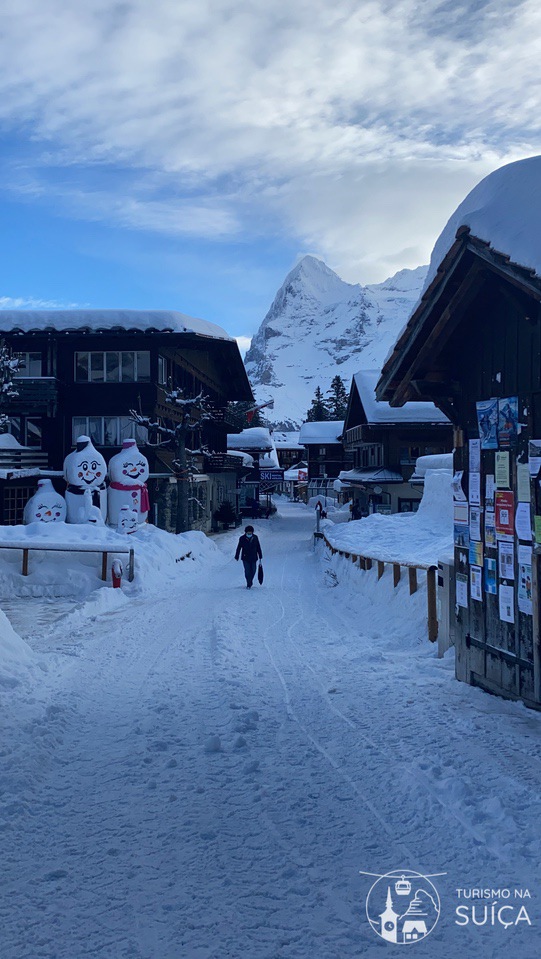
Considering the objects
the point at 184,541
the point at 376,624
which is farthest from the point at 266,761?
the point at 184,541

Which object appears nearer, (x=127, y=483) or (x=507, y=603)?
(x=507, y=603)

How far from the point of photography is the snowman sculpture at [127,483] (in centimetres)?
2448

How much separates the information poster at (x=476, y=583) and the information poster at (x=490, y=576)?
111mm

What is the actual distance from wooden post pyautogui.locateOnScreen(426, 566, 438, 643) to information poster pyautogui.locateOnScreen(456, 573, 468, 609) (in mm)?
1698

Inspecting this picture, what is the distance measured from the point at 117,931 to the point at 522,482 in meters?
4.92

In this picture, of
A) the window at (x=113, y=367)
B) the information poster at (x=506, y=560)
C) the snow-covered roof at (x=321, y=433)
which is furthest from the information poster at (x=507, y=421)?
the snow-covered roof at (x=321, y=433)

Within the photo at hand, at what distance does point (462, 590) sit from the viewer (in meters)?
7.68

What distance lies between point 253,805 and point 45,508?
61.5 ft

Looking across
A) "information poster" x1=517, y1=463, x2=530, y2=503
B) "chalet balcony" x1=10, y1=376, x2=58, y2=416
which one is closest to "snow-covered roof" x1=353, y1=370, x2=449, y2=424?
"chalet balcony" x1=10, y1=376, x2=58, y2=416

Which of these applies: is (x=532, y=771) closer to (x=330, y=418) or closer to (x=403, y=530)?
(x=403, y=530)

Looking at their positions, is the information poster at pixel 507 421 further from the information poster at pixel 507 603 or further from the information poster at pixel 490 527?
the information poster at pixel 507 603

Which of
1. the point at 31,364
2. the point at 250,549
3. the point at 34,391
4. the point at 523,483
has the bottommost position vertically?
the point at 250,549

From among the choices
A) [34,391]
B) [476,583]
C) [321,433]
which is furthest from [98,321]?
[321,433]

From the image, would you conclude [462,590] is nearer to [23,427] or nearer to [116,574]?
[116,574]
